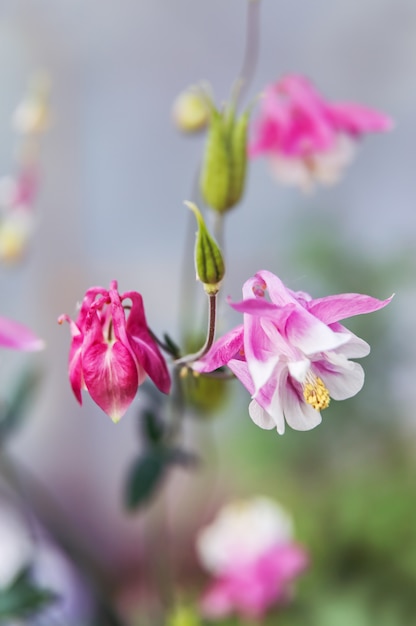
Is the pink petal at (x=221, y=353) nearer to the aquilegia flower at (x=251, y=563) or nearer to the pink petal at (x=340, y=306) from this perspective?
the pink petal at (x=340, y=306)

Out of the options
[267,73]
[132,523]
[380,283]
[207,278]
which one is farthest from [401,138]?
[207,278]

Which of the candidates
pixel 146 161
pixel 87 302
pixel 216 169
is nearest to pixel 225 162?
pixel 216 169

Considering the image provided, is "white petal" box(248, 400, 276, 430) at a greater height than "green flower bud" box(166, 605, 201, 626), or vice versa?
"white petal" box(248, 400, 276, 430)

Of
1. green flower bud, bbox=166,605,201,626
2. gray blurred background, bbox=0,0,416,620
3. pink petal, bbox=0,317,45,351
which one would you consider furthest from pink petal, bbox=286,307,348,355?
gray blurred background, bbox=0,0,416,620

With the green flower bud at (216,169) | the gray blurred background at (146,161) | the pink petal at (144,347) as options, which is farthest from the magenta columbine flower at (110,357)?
the gray blurred background at (146,161)

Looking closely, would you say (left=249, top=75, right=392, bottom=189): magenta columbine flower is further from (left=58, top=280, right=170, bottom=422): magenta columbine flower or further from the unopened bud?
(left=58, top=280, right=170, bottom=422): magenta columbine flower

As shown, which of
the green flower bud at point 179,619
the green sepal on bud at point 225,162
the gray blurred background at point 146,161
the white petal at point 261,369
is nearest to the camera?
the white petal at point 261,369
